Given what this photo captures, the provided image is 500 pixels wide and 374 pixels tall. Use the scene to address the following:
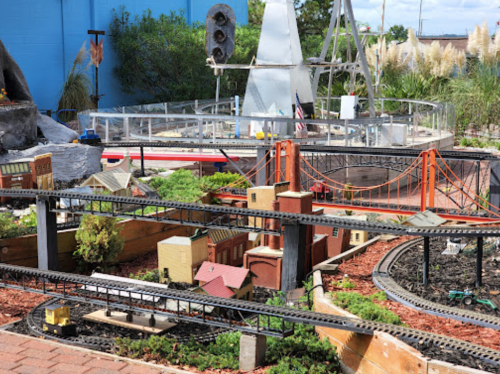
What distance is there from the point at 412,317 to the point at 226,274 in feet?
9.12

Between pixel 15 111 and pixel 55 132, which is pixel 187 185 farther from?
pixel 55 132

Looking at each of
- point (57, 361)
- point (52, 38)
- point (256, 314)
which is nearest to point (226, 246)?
point (256, 314)

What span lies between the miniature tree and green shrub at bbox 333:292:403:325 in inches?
188

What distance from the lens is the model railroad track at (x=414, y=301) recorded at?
28.7ft

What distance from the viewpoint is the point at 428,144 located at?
71.4ft

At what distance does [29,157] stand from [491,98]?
17.5 metres

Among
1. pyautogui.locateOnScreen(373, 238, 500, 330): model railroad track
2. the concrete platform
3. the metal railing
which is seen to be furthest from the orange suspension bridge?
the concrete platform

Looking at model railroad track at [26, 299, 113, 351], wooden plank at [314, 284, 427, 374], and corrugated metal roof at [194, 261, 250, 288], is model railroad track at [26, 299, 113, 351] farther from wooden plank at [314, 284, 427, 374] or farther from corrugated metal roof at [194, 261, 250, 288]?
wooden plank at [314, 284, 427, 374]

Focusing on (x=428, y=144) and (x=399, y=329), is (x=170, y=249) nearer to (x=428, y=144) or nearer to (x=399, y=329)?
(x=399, y=329)

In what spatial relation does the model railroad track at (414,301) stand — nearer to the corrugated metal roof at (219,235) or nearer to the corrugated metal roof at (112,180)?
the corrugated metal roof at (219,235)

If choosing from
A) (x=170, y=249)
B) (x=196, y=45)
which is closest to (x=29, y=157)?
(x=170, y=249)

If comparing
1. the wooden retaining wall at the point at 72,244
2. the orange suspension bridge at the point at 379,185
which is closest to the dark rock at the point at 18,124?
the orange suspension bridge at the point at 379,185

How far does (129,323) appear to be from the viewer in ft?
32.6

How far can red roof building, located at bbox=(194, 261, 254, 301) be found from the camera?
1025cm
